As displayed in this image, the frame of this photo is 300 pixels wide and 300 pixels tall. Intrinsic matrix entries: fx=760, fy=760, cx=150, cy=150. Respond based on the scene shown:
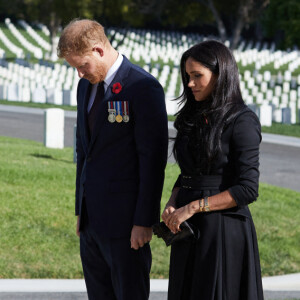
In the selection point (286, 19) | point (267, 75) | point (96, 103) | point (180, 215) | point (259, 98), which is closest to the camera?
point (180, 215)

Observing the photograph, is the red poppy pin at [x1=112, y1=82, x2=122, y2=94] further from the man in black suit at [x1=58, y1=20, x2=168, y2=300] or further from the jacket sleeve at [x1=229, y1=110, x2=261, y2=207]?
the jacket sleeve at [x1=229, y1=110, x2=261, y2=207]

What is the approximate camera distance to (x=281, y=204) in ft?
32.2

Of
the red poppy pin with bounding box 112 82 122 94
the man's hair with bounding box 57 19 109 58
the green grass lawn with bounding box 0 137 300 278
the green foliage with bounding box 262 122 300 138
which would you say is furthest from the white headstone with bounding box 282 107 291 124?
the man's hair with bounding box 57 19 109 58

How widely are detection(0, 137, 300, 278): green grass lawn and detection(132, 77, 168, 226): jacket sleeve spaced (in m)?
3.20

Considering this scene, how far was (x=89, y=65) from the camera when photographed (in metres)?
3.77

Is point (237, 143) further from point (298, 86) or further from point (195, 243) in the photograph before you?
point (298, 86)

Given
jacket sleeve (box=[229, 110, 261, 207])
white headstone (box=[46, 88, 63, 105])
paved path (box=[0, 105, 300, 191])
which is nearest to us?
jacket sleeve (box=[229, 110, 261, 207])

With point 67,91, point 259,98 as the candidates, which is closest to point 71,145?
point 67,91

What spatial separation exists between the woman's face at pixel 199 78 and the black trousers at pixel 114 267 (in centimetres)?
89

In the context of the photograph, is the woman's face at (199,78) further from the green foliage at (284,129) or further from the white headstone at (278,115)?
the white headstone at (278,115)

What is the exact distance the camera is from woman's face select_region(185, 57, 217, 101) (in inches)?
146

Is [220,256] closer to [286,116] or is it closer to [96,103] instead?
[96,103]

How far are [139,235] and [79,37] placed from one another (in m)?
1.06

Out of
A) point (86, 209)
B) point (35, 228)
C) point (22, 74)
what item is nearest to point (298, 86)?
point (22, 74)
